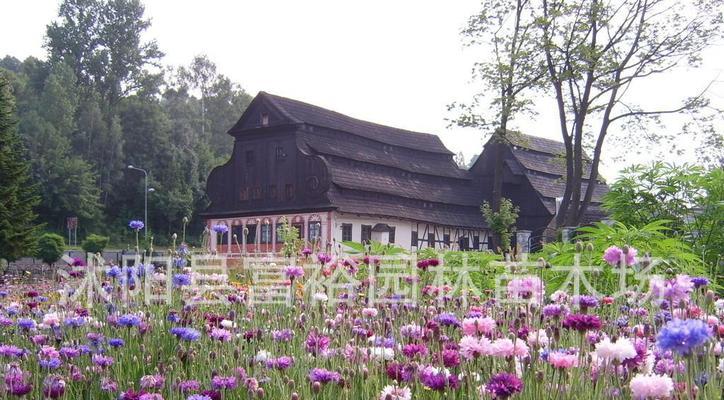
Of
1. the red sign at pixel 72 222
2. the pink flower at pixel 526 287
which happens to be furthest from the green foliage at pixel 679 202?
the red sign at pixel 72 222

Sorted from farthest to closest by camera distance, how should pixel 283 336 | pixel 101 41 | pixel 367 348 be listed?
pixel 101 41 → pixel 283 336 → pixel 367 348

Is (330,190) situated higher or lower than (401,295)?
higher

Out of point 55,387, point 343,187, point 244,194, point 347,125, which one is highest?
point 347,125

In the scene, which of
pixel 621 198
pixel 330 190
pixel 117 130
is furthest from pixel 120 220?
pixel 621 198

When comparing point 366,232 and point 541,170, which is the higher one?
point 541,170

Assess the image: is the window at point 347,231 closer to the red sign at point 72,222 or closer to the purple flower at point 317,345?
the red sign at point 72,222

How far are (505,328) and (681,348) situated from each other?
2.09 metres

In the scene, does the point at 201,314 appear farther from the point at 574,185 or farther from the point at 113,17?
the point at 113,17

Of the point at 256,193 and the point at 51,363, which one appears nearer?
the point at 51,363

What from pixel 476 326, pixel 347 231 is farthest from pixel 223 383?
pixel 347 231

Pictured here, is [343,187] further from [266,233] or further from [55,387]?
[55,387]

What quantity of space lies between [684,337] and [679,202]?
6780 millimetres

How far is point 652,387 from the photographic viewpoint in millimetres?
2051

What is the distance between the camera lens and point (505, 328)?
3861 millimetres
